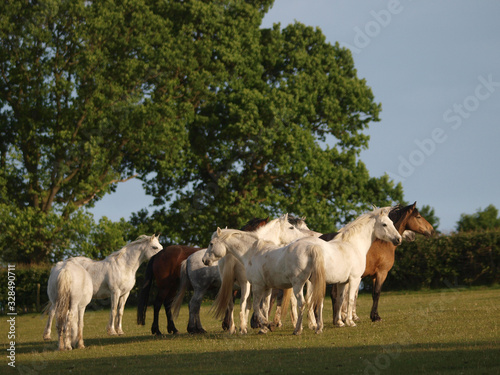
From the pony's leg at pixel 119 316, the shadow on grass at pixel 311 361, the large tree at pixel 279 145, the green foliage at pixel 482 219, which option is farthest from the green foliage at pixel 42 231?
the green foliage at pixel 482 219

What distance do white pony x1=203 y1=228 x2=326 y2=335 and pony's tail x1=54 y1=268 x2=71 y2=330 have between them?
293cm

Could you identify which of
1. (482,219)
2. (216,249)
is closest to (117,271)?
(216,249)

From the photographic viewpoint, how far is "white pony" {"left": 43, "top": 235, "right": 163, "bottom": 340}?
16.1 meters

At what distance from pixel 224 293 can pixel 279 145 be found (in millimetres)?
19453

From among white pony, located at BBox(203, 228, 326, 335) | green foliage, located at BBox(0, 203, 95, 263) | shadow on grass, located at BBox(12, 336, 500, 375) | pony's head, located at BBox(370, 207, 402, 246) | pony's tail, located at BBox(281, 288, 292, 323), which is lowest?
shadow on grass, located at BBox(12, 336, 500, 375)

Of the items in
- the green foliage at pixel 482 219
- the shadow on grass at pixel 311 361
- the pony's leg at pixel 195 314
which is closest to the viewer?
the shadow on grass at pixel 311 361

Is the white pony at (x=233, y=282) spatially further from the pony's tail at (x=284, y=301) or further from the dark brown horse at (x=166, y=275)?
the dark brown horse at (x=166, y=275)

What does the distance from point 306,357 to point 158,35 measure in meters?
24.7

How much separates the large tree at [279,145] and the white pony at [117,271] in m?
14.2

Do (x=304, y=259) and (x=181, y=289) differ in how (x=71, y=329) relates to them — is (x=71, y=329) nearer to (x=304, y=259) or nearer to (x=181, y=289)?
(x=181, y=289)

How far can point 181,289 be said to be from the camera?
48.6ft

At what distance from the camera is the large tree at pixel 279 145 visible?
3172cm

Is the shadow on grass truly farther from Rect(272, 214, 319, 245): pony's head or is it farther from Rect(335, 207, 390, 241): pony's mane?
Rect(272, 214, 319, 245): pony's head

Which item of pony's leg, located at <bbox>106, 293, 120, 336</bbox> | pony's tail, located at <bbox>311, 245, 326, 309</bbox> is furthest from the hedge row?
pony's tail, located at <bbox>311, 245, 326, 309</bbox>
